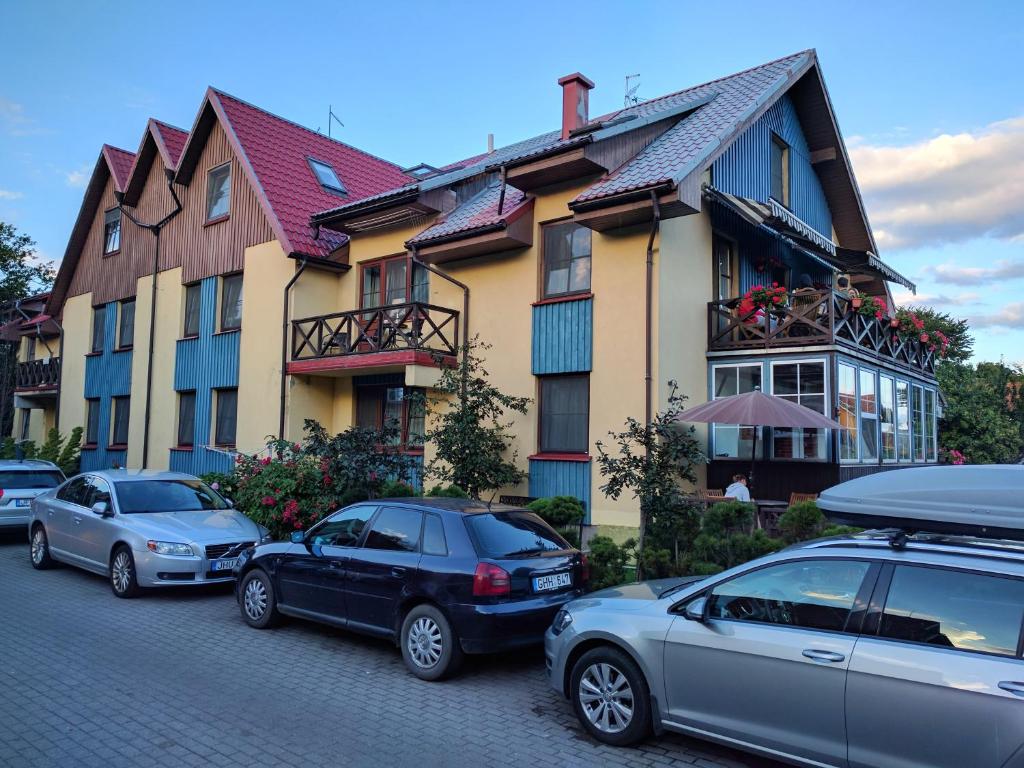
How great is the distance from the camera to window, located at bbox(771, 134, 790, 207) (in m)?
16.4

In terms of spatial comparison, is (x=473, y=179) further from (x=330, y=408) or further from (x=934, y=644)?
(x=934, y=644)

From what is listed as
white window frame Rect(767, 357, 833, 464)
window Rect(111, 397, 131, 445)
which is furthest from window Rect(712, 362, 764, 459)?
window Rect(111, 397, 131, 445)

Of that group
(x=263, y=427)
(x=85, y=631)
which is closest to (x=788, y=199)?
(x=263, y=427)

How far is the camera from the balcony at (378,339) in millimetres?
14352

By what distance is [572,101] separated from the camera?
52.6ft

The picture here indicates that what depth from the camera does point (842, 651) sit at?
4289mm

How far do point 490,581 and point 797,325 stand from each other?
29.3 feet

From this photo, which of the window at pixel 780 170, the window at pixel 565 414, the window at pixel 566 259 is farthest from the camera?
the window at pixel 780 170

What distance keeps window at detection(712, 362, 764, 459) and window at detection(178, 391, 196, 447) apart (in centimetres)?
1339

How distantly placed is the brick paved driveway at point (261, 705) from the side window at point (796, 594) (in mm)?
1058

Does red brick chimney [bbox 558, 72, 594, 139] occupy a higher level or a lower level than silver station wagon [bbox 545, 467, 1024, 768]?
higher

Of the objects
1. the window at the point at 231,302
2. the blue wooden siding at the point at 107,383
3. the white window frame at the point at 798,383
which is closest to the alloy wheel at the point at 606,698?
the white window frame at the point at 798,383

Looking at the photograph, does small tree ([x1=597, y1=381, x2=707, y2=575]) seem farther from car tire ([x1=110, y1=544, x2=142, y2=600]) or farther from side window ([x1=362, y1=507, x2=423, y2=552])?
car tire ([x1=110, y1=544, x2=142, y2=600])

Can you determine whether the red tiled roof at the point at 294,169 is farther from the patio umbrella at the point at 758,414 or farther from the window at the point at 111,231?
the patio umbrella at the point at 758,414
